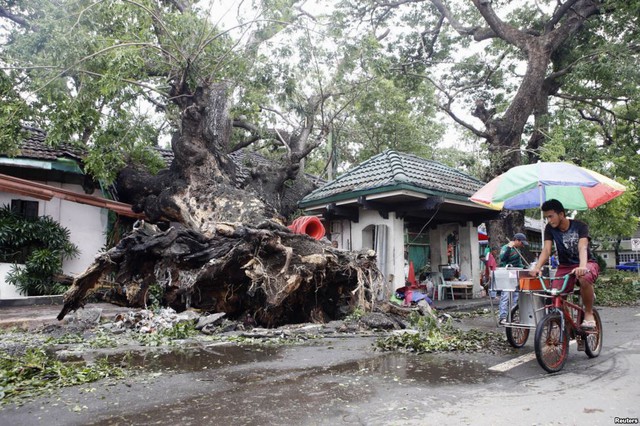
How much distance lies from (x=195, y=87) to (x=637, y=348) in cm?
1037

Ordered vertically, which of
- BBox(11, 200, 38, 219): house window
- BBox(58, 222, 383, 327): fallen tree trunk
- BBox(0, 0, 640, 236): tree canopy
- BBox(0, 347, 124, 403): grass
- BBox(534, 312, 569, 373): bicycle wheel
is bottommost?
BBox(0, 347, 124, 403): grass

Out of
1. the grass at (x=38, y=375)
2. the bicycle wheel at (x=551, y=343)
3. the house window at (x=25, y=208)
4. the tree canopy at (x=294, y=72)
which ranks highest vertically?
the tree canopy at (x=294, y=72)

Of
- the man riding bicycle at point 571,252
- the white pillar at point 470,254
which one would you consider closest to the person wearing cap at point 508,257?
the man riding bicycle at point 571,252

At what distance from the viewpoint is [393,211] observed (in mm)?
11922

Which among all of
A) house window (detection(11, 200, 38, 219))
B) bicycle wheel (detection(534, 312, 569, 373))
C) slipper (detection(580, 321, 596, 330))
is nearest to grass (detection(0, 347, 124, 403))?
bicycle wheel (detection(534, 312, 569, 373))

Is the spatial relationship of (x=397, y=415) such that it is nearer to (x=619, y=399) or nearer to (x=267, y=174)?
(x=619, y=399)

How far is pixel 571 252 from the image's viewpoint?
5.54 meters

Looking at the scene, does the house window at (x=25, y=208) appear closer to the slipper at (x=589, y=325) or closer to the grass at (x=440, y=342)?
the grass at (x=440, y=342)

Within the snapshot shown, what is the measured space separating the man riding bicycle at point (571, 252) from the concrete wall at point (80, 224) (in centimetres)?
1234

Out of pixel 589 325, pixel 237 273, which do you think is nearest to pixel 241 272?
pixel 237 273

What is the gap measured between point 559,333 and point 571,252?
40.2 inches

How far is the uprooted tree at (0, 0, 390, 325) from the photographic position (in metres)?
8.80

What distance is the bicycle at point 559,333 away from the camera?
4863mm

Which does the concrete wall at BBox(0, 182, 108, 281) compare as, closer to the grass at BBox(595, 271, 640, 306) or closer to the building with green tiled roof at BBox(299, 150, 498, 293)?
the building with green tiled roof at BBox(299, 150, 498, 293)
